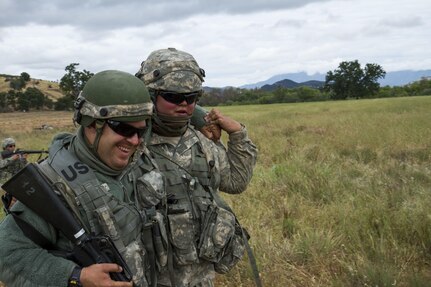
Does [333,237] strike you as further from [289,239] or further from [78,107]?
[78,107]

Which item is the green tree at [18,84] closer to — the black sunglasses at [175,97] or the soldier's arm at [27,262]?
the black sunglasses at [175,97]

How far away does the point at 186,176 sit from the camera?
2.21m

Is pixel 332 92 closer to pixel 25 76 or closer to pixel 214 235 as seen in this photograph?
pixel 25 76

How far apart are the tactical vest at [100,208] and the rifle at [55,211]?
69 millimetres

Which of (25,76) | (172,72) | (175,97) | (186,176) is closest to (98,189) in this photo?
(186,176)

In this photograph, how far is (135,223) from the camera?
1.83 metres

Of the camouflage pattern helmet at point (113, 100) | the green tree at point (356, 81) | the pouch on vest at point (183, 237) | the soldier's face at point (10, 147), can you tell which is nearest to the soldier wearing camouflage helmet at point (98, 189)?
the camouflage pattern helmet at point (113, 100)

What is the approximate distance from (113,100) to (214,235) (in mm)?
940

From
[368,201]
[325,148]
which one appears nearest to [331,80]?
[325,148]

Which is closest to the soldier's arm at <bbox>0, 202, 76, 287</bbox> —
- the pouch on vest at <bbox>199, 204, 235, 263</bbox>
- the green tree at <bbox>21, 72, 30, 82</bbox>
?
the pouch on vest at <bbox>199, 204, 235, 263</bbox>

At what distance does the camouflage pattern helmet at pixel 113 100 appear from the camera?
179 centimetres

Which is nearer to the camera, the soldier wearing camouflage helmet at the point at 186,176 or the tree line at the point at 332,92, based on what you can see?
the soldier wearing camouflage helmet at the point at 186,176

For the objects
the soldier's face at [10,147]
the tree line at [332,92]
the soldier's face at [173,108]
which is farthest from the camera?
the tree line at [332,92]

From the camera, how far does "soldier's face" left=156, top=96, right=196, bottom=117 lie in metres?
2.22
